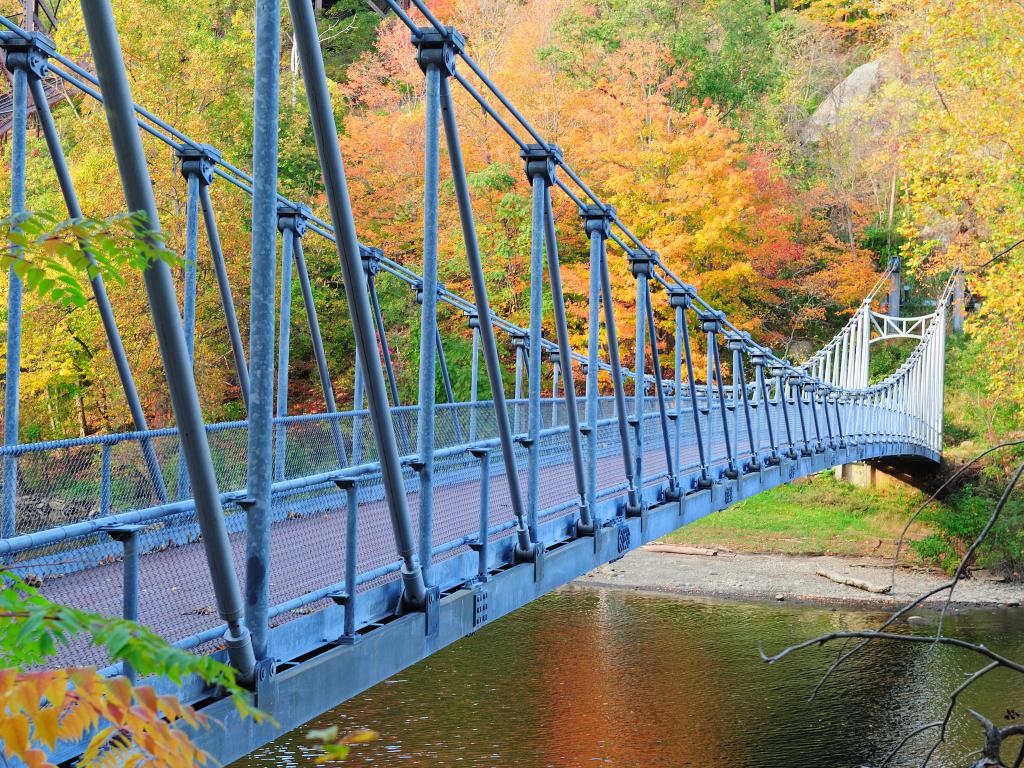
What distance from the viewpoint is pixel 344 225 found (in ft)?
13.0

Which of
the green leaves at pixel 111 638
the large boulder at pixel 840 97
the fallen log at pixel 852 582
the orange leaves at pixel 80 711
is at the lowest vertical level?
the fallen log at pixel 852 582

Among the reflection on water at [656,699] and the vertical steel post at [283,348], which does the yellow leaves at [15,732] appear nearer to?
the vertical steel post at [283,348]

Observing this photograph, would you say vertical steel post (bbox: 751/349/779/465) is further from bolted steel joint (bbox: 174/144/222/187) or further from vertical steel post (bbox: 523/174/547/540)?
bolted steel joint (bbox: 174/144/222/187)

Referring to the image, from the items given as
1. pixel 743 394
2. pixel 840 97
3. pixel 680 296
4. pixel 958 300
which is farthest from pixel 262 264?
pixel 840 97

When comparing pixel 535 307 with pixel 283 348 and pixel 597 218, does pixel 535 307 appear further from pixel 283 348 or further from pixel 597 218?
pixel 283 348

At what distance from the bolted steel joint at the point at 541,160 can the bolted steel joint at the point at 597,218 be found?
1.44 m

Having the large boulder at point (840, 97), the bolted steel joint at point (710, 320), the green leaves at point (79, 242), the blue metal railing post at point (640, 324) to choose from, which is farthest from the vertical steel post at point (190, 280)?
the large boulder at point (840, 97)

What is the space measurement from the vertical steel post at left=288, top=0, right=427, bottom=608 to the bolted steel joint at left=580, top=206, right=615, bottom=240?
422 cm

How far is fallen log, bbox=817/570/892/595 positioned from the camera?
18594 millimetres

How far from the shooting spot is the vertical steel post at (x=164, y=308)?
2.57m

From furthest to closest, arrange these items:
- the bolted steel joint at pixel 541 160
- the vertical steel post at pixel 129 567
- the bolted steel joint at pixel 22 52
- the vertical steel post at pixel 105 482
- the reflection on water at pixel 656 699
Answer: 1. the reflection on water at pixel 656 699
2. the bolted steel joint at pixel 541 160
3. the bolted steel joint at pixel 22 52
4. the vertical steel post at pixel 105 482
5. the vertical steel post at pixel 129 567

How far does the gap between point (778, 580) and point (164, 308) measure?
1785cm

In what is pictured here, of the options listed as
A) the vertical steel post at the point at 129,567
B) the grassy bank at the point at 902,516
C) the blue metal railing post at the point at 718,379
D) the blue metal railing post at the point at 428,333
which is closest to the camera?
the vertical steel post at the point at 129,567

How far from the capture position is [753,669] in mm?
13969
